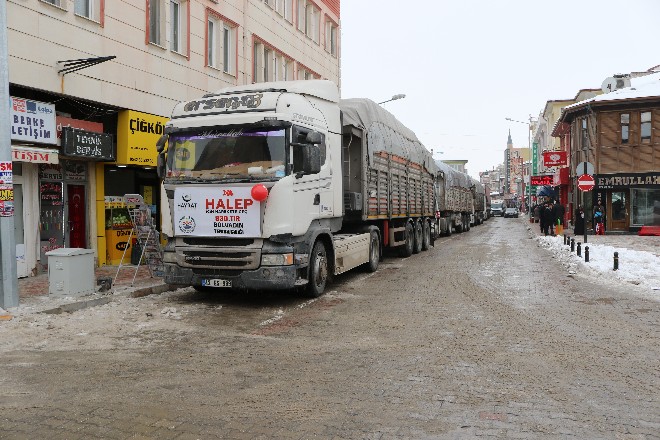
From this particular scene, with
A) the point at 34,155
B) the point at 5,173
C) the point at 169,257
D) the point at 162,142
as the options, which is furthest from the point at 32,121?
the point at 169,257

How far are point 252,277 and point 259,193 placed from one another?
1359 millimetres

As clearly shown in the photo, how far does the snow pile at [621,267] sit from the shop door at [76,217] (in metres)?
12.4

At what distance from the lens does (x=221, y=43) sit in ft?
64.9

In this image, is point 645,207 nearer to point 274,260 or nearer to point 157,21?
point 157,21

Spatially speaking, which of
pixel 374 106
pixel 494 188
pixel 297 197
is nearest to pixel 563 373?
pixel 297 197

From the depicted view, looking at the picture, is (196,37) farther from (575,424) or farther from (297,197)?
(575,424)

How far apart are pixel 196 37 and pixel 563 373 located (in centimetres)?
1573

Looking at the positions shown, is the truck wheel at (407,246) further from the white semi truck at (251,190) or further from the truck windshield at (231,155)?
the truck windshield at (231,155)

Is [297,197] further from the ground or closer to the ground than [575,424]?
further from the ground

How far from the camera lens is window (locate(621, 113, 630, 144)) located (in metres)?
30.7

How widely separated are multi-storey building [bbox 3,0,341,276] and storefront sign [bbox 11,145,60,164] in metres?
0.02

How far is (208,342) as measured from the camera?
705 cm

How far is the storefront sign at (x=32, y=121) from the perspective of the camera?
11.6 metres

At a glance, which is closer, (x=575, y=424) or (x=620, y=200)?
(x=575, y=424)
